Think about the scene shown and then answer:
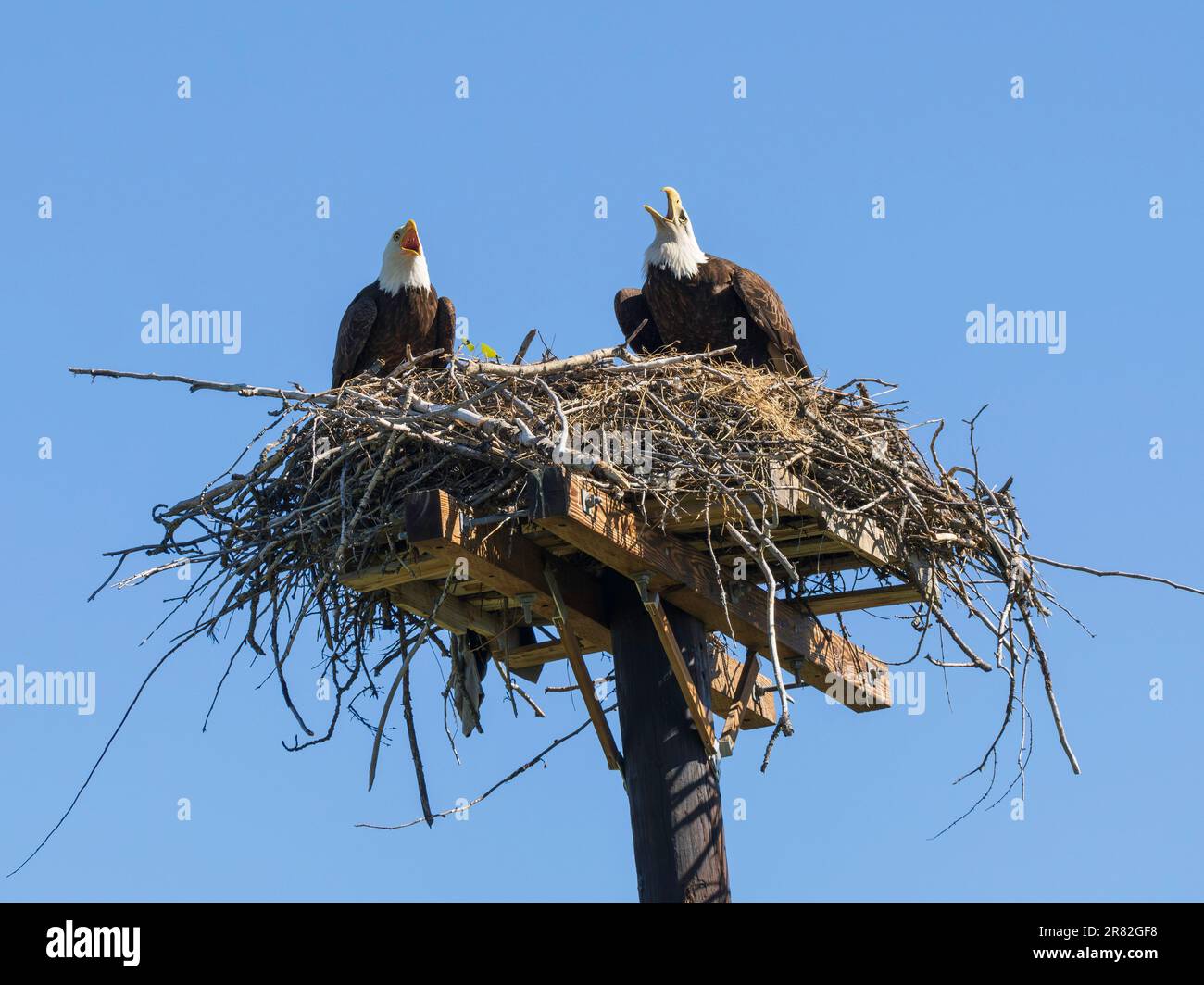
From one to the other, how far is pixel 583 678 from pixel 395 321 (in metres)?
3.60

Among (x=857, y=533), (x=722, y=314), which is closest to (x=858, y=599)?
(x=857, y=533)

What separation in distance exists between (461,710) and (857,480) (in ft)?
7.18

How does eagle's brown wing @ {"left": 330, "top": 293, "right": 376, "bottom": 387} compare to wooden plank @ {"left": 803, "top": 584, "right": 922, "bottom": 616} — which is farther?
eagle's brown wing @ {"left": 330, "top": 293, "right": 376, "bottom": 387}

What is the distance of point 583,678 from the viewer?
7.97 meters

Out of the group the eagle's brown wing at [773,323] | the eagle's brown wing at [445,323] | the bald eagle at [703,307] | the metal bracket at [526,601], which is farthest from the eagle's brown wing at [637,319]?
the metal bracket at [526,601]

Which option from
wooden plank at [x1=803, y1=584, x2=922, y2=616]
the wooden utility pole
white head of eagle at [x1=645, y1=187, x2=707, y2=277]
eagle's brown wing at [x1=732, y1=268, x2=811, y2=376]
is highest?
white head of eagle at [x1=645, y1=187, x2=707, y2=277]

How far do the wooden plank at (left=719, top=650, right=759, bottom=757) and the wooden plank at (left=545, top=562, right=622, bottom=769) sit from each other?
1.51 feet

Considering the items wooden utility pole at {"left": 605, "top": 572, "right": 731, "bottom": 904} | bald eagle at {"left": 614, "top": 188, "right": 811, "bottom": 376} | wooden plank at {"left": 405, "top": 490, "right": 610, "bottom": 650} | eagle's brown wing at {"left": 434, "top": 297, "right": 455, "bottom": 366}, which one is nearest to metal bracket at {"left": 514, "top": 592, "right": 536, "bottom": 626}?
wooden plank at {"left": 405, "top": 490, "right": 610, "bottom": 650}

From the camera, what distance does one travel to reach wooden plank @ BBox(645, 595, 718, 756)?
7.76 m

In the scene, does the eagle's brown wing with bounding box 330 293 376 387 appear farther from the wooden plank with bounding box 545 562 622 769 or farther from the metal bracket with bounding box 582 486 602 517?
the metal bracket with bounding box 582 486 602 517

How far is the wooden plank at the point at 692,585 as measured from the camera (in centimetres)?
713

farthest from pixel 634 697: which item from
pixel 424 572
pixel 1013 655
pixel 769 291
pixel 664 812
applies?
pixel 769 291

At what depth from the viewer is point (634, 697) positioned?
314 inches

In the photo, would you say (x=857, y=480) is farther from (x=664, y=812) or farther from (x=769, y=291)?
(x=769, y=291)
